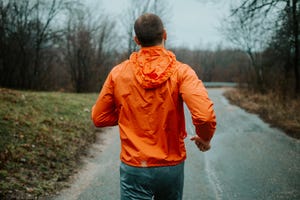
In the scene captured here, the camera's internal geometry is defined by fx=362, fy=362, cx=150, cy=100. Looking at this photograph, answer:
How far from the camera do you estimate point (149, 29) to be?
2.61 metres

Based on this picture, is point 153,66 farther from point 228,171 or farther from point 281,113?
point 281,113

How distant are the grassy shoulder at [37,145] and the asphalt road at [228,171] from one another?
14.8 inches

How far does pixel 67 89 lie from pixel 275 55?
56.6 feet

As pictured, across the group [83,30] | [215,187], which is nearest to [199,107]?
[215,187]

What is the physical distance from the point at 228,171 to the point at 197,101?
4.94 metres

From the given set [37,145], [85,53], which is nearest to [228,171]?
[37,145]

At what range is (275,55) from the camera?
2384cm

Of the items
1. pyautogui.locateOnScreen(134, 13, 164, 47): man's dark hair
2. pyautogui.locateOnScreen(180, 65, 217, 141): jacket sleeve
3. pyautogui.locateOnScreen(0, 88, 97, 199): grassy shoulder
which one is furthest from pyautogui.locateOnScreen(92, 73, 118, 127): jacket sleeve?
pyautogui.locateOnScreen(0, 88, 97, 199): grassy shoulder

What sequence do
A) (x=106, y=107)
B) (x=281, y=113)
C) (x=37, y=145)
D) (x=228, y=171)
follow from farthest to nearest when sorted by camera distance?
(x=281, y=113) < (x=37, y=145) < (x=228, y=171) < (x=106, y=107)

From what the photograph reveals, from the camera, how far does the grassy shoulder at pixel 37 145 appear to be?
5.58m

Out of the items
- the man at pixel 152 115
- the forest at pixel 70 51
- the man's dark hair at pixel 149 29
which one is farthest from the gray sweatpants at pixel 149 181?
the forest at pixel 70 51

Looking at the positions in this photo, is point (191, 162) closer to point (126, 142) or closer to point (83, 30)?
point (126, 142)

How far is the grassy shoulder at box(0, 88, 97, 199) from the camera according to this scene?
558cm

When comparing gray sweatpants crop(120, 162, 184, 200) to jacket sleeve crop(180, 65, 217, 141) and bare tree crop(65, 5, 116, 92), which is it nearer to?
jacket sleeve crop(180, 65, 217, 141)
